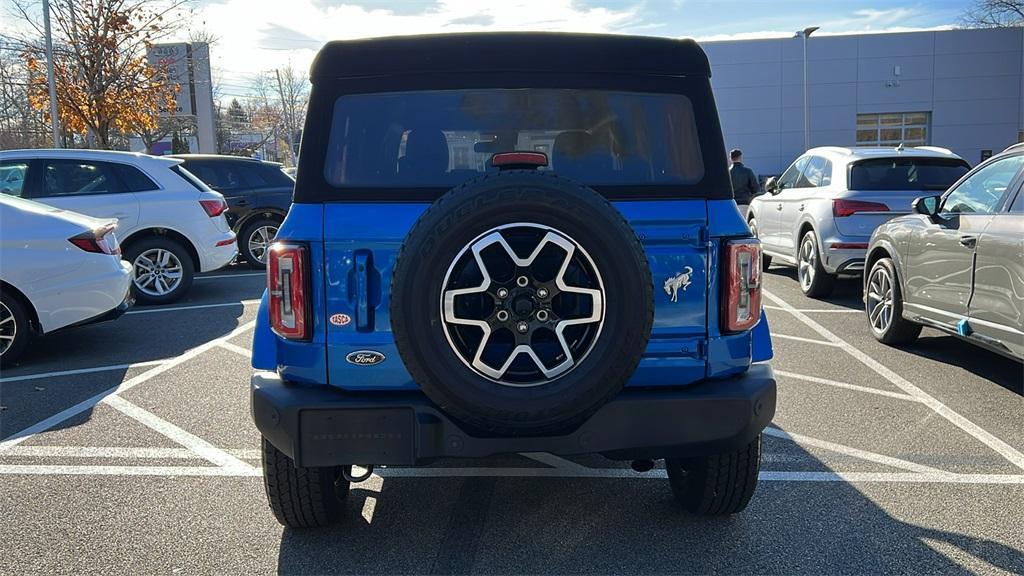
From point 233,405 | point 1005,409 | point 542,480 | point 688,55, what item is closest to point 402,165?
point 688,55

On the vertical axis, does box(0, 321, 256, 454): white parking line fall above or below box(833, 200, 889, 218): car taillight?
below

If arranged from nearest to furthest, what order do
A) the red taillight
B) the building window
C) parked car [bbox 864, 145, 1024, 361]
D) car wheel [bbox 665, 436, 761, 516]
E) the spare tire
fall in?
the spare tire → car wheel [bbox 665, 436, 761, 516] → parked car [bbox 864, 145, 1024, 361] → the red taillight → the building window

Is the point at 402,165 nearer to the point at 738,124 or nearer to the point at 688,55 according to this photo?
the point at 688,55

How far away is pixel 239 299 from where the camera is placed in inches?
384

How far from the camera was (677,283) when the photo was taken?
9.83 feet

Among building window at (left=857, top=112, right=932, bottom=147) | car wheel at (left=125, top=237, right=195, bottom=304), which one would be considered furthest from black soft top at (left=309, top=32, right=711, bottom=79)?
building window at (left=857, top=112, right=932, bottom=147)

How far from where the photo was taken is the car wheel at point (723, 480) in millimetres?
3369

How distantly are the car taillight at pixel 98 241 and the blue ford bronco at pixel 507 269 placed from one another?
4.32 metres

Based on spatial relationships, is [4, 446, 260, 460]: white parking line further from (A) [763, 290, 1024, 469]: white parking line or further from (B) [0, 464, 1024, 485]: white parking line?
(A) [763, 290, 1024, 469]: white parking line

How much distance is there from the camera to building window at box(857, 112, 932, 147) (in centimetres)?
3781

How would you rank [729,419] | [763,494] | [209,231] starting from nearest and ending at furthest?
[729,419] < [763,494] < [209,231]

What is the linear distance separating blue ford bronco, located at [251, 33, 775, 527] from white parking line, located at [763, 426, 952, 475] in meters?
1.49

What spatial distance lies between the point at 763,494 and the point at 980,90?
40.1 metres

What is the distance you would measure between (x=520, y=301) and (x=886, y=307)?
5260 millimetres
